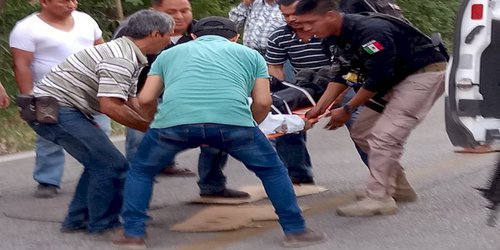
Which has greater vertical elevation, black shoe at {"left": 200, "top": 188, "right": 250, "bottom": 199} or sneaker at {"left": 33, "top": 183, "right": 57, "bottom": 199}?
black shoe at {"left": 200, "top": 188, "right": 250, "bottom": 199}

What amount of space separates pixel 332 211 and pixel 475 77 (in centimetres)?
193

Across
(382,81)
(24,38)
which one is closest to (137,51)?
(382,81)

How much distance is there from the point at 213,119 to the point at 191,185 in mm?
2470

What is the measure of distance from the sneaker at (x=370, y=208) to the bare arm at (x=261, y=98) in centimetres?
131

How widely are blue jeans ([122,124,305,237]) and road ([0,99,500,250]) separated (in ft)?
1.09

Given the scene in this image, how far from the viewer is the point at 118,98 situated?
5977 millimetres

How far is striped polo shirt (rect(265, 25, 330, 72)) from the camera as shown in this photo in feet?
25.6

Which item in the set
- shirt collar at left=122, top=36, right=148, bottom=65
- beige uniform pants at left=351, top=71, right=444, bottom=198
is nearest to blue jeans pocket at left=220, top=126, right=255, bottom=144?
shirt collar at left=122, top=36, right=148, bottom=65

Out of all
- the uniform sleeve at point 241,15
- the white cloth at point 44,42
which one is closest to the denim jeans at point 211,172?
the white cloth at point 44,42

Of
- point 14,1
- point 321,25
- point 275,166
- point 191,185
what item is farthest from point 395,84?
point 14,1

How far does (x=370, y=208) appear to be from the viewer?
7008 mm

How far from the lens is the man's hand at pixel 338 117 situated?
23.4ft

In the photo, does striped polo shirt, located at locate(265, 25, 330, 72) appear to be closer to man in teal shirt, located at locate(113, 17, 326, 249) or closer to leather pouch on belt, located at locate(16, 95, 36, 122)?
man in teal shirt, located at locate(113, 17, 326, 249)

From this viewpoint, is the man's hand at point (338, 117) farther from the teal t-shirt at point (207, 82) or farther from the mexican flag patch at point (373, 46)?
the teal t-shirt at point (207, 82)
